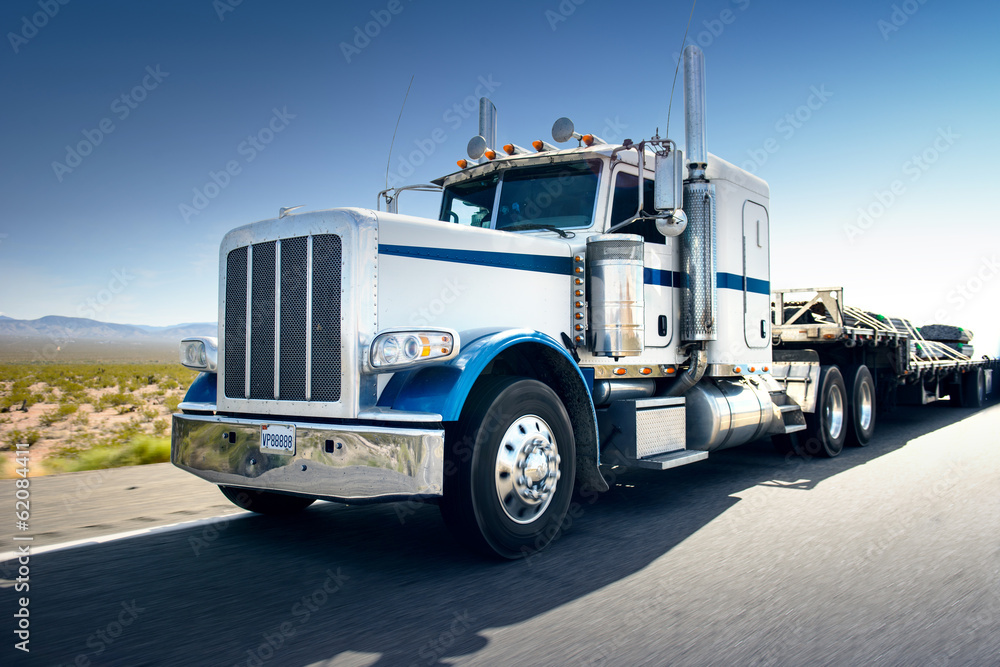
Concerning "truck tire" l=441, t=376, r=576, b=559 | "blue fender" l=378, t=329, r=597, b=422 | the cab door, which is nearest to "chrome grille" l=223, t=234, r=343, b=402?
"blue fender" l=378, t=329, r=597, b=422

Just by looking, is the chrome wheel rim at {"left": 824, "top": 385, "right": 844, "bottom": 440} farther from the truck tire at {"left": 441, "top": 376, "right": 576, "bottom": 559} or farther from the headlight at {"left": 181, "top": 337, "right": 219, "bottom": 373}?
the headlight at {"left": 181, "top": 337, "right": 219, "bottom": 373}

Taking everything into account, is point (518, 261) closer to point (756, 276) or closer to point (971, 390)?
point (756, 276)

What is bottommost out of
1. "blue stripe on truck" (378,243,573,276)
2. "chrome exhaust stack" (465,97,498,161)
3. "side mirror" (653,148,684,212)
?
"blue stripe on truck" (378,243,573,276)

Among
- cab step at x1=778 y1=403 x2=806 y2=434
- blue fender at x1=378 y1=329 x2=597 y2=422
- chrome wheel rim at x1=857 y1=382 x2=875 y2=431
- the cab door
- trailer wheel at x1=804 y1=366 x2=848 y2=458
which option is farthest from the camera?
chrome wheel rim at x1=857 y1=382 x2=875 y2=431

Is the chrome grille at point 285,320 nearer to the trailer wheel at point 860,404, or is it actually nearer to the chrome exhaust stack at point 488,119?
the chrome exhaust stack at point 488,119

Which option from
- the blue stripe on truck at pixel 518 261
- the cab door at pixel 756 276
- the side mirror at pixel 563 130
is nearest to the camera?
the blue stripe on truck at pixel 518 261

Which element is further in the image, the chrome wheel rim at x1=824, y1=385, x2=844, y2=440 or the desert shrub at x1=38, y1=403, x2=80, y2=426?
the desert shrub at x1=38, y1=403, x2=80, y2=426

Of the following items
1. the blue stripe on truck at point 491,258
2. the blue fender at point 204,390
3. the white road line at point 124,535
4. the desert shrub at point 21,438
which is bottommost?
the desert shrub at point 21,438

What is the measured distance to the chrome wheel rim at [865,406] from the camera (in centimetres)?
956

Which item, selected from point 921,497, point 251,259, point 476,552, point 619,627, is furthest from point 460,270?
point 921,497

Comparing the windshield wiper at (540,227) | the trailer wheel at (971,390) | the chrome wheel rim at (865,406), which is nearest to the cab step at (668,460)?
the windshield wiper at (540,227)

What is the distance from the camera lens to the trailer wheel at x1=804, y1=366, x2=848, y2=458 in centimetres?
850

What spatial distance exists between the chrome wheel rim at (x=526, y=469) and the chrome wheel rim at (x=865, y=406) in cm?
671

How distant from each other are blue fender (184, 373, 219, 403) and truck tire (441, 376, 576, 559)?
6.31ft
